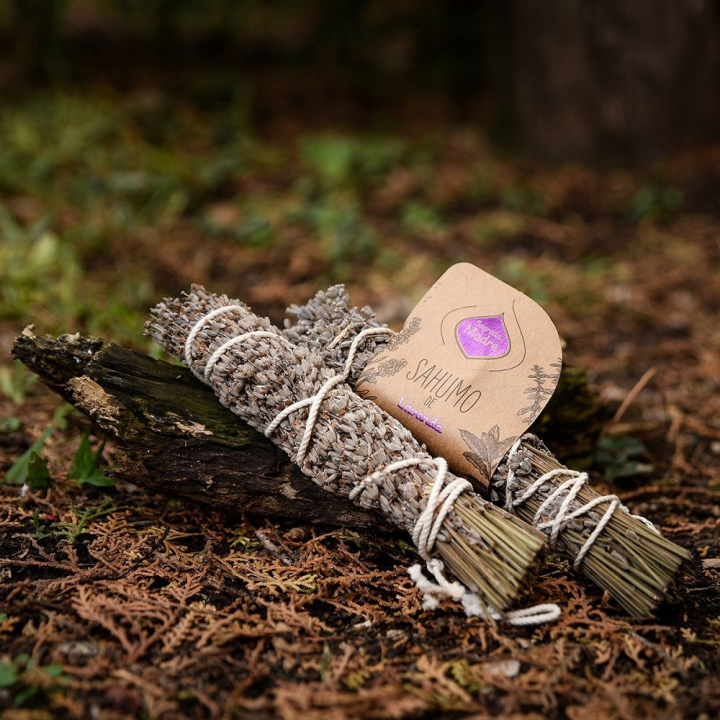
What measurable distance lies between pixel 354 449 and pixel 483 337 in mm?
547

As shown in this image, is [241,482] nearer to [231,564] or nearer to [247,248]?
[231,564]

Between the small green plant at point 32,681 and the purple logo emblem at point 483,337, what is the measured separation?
53.7 inches

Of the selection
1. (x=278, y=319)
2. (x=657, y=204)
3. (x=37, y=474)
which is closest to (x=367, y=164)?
(x=657, y=204)

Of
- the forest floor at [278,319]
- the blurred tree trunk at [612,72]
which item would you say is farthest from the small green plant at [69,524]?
the blurred tree trunk at [612,72]

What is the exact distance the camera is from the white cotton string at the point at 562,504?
6.13 feet

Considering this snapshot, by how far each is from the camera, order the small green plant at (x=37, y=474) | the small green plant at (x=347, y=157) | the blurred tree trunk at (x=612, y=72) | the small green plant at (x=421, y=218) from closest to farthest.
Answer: the small green plant at (x=37, y=474) < the small green plant at (x=421, y=218) < the blurred tree trunk at (x=612, y=72) < the small green plant at (x=347, y=157)

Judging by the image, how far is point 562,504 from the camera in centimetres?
189

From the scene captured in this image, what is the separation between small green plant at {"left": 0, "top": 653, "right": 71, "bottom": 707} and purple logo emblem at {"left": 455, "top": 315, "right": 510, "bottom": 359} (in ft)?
4.47

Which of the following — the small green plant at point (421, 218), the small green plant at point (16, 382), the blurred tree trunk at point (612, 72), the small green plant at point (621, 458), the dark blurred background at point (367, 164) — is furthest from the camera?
the blurred tree trunk at point (612, 72)

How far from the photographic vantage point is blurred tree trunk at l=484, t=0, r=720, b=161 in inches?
201

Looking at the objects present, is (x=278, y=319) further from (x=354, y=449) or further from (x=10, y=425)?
(x=354, y=449)

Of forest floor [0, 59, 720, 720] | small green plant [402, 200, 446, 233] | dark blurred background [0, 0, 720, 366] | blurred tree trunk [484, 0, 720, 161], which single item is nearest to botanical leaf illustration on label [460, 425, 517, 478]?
forest floor [0, 59, 720, 720]

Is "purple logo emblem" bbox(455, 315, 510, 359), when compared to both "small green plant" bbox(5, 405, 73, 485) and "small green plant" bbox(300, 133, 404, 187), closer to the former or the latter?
"small green plant" bbox(5, 405, 73, 485)

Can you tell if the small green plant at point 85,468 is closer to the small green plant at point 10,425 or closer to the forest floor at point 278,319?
the forest floor at point 278,319
